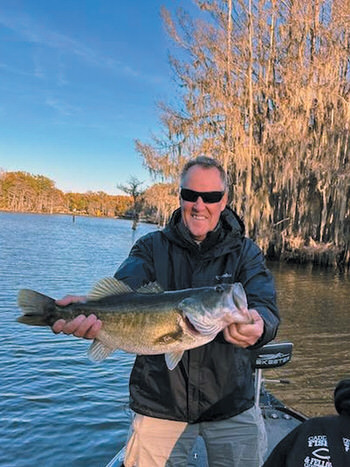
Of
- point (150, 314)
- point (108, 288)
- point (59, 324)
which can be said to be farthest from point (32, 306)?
point (150, 314)

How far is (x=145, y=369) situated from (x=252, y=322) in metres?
0.74

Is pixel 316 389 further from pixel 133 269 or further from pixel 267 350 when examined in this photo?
pixel 133 269

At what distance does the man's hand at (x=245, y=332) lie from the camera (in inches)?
90.3

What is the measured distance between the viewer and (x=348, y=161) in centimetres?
2091

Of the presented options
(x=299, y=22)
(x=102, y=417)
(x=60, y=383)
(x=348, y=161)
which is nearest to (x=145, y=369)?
(x=102, y=417)

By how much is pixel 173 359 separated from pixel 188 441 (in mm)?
615

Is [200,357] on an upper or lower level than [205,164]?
lower

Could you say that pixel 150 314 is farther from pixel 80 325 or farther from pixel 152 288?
pixel 80 325

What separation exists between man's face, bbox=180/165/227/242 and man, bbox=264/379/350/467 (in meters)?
1.38

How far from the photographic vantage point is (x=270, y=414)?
16.3 ft

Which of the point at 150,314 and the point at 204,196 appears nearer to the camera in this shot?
the point at 150,314

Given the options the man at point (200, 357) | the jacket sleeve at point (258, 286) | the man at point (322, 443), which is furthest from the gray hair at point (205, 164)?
the man at point (322, 443)

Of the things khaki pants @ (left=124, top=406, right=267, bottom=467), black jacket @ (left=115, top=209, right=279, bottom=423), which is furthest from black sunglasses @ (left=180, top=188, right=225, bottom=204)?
khaki pants @ (left=124, top=406, right=267, bottom=467)

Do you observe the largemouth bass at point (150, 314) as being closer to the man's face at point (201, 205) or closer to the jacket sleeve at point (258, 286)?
the jacket sleeve at point (258, 286)
